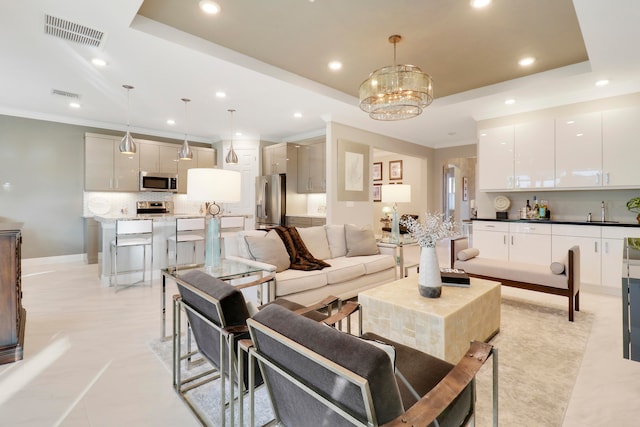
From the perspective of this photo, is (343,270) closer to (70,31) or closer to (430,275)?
(430,275)

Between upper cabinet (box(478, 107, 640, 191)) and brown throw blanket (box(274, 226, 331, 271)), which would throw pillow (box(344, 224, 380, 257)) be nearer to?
brown throw blanket (box(274, 226, 331, 271))

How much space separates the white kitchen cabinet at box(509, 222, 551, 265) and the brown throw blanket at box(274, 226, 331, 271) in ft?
10.2

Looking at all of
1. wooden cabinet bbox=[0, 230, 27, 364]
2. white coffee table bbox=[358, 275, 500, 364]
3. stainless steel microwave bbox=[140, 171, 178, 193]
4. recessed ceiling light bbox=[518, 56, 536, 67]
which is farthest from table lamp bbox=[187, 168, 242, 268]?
stainless steel microwave bbox=[140, 171, 178, 193]

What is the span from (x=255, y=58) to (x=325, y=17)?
1.10 m

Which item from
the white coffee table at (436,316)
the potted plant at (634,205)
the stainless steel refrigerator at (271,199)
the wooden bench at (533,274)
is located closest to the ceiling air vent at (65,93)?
the stainless steel refrigerator at (271,199)

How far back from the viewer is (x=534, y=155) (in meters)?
4.66

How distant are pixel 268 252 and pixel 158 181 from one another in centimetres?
467

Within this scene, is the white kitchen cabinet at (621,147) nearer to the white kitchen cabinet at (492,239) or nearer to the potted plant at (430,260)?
the white kitchen cabinet at (492,239)

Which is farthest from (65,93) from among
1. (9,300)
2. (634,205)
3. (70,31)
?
(634,205)

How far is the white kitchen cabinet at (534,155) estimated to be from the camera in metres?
4.54

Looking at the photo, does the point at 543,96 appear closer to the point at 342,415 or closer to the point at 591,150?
the point at 591,150

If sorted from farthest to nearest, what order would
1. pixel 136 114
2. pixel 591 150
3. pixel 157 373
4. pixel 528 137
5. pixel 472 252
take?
pixel 136 114 → pixel 528 137 → pixel 591 150 → pixel 472 252 → pixel 157 373

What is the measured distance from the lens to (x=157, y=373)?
6.97ft

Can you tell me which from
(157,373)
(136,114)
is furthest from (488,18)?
(136,114)
